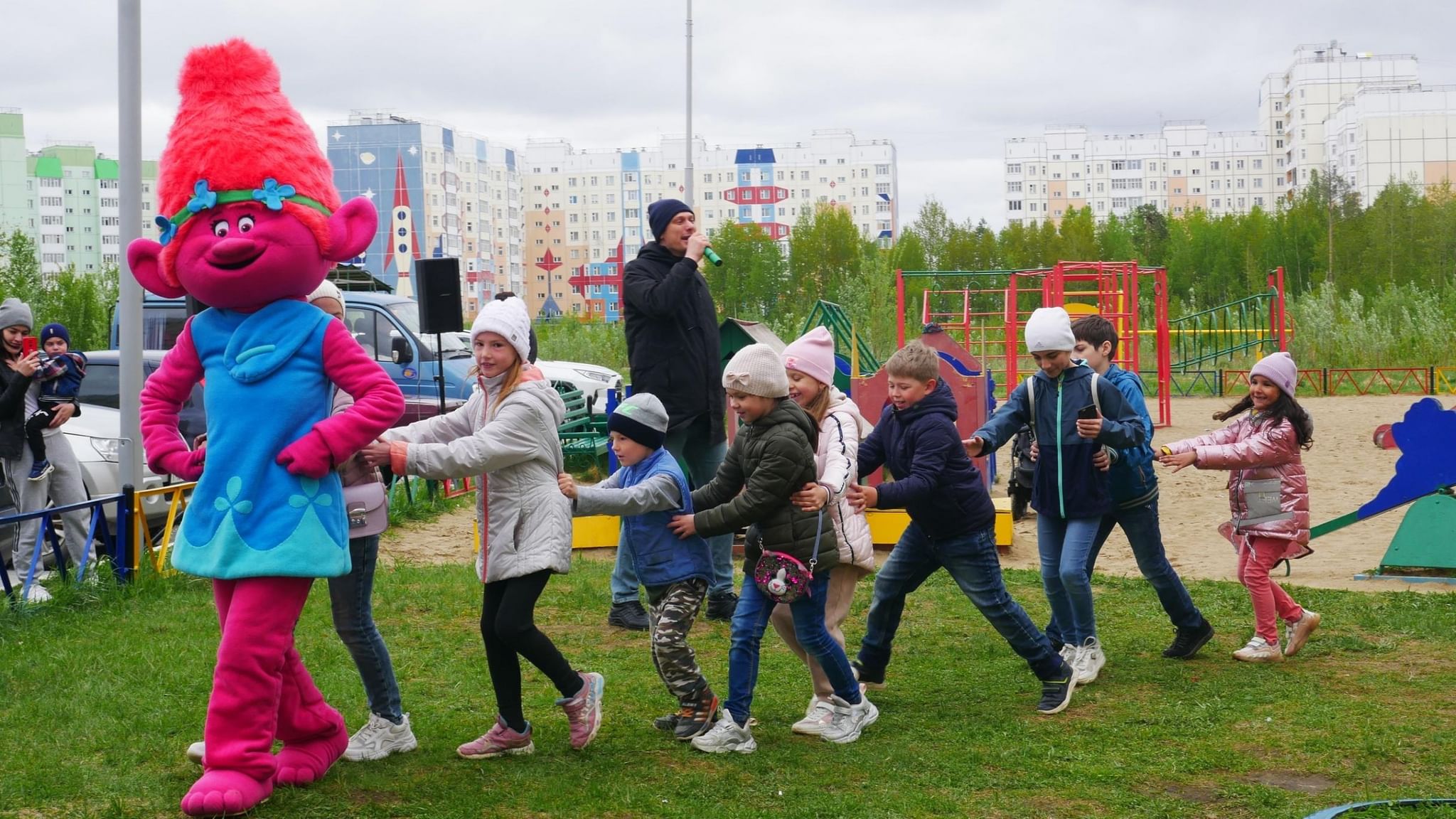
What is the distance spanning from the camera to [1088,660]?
223 inches

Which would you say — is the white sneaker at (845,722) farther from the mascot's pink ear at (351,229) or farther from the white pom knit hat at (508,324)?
the mascot's pink ear at (351,229)

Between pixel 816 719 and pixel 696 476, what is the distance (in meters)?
2.14

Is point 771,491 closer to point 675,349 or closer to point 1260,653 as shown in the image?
point 675,349

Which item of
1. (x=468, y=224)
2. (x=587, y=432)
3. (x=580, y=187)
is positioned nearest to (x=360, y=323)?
(x=587, y=432)

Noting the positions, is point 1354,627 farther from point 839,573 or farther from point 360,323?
point 360,323

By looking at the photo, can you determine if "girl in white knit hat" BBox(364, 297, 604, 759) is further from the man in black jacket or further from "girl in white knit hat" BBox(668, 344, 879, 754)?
the man in black jacket

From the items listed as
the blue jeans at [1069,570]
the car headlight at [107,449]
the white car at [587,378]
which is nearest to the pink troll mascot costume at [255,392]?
the blue jeans at [1069,570]

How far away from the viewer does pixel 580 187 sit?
392 ft

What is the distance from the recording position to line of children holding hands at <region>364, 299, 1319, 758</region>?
4355 mm

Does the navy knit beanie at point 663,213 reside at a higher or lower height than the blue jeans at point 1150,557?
higher

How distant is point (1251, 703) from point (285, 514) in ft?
11.9

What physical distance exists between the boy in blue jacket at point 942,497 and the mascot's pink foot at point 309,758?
75.2 inches

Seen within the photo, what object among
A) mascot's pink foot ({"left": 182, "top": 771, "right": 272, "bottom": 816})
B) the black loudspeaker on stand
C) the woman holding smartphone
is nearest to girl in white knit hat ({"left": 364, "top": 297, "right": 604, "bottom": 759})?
mascot's pink foot ({"left": 182, "top": 771, "right": 272, "bottom": 816})

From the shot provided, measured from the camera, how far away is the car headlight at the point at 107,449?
946 cm
